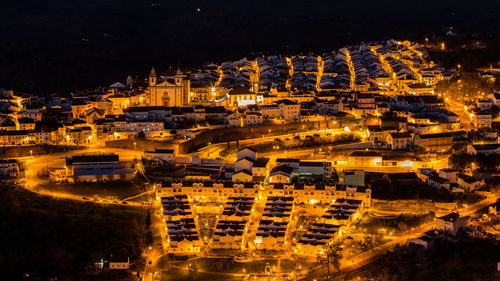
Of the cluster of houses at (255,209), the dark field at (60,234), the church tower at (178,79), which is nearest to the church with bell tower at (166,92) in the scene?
the church tower at (178,79)

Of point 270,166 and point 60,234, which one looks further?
point 270,166

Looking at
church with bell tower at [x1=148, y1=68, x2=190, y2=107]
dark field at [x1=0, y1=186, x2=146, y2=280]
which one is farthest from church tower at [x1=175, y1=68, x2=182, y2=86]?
dark field at [x1=0, y1=186, x2=146, y2=280]

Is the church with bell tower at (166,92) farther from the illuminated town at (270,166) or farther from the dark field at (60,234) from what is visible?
the dark field at (60,234)

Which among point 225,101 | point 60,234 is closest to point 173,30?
point 225,101

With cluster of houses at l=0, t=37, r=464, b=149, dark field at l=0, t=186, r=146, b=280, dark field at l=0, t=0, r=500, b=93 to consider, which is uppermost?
dark field at l=0, t=0, r=500, b=93

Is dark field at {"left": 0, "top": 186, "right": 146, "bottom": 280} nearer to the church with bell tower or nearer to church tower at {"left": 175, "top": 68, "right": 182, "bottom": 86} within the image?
the church with bell tower

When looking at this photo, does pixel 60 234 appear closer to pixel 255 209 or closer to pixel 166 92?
pixel 255 209
